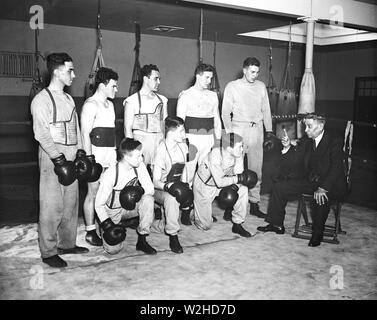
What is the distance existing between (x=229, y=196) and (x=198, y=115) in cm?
110

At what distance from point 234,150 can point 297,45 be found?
991 centimetres

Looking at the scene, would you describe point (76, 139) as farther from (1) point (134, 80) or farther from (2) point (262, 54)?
(2) point (262, 54)

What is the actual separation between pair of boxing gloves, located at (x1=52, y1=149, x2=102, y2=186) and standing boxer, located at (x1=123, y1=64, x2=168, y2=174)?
804 mm

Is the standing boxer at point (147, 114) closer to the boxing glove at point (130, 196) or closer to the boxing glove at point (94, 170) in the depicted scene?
the boxing glove at point (94, 170)

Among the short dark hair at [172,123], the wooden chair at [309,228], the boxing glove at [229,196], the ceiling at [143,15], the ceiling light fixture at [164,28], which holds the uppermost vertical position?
the ceiling light fixture at [164,28]

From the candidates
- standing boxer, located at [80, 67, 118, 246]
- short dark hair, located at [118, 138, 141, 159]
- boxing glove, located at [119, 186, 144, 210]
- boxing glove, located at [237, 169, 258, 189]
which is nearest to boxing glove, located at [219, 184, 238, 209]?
boxing glove, located at [237, 169, 258, 189]

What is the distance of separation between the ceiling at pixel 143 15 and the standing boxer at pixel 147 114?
7.54 feet

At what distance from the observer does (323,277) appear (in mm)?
3312

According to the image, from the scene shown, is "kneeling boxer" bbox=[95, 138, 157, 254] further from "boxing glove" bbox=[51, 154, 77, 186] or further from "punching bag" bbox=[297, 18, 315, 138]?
"punching bag" bbox=[297, 18, 315, 138]

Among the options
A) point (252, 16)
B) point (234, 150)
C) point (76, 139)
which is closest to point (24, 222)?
point (76, 139)

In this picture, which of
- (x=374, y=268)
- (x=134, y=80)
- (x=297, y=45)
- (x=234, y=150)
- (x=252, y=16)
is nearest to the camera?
(x=374, y=268)

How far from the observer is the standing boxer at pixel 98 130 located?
12.6 ft

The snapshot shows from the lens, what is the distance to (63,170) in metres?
3.33

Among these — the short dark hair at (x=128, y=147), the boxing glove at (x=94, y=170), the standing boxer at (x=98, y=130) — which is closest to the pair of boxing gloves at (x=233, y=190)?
the short dark hair at (x=128, y=147)
